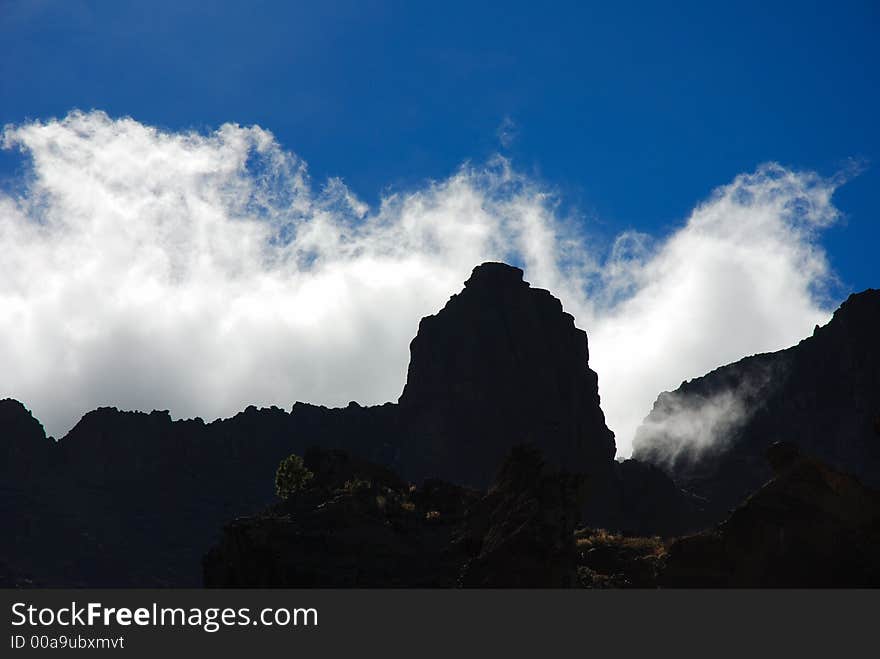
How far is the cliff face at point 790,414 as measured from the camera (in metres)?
155

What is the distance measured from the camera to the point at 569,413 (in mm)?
163875

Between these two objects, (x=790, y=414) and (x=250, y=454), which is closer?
(x=790, y=414)

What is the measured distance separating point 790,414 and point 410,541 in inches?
5836

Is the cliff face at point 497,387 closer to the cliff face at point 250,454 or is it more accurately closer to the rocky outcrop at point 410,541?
the cliff face at point 250,454

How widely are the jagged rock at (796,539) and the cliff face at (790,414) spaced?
116 meters

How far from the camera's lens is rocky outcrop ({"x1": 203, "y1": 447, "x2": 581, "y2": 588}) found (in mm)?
31344

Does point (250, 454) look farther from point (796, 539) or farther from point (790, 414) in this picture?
point (796, 539)

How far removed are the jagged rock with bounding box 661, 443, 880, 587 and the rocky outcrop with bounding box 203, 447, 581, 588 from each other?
15.6 ft

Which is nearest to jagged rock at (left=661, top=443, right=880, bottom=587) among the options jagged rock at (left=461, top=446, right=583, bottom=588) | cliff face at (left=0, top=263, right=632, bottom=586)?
jagged rock at (left=461, top=446, right=583, bottom=588)

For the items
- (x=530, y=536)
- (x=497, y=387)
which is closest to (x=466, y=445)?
(x=497, y=387)

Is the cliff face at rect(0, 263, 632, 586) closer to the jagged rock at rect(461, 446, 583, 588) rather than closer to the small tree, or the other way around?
the small tree

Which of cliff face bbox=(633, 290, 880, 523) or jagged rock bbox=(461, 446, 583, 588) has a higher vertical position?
cliff face bbox=(633, 290, 880, 523)

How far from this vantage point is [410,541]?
1567 inches

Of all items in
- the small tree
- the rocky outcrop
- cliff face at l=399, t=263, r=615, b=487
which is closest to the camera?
the rocky outcrop
